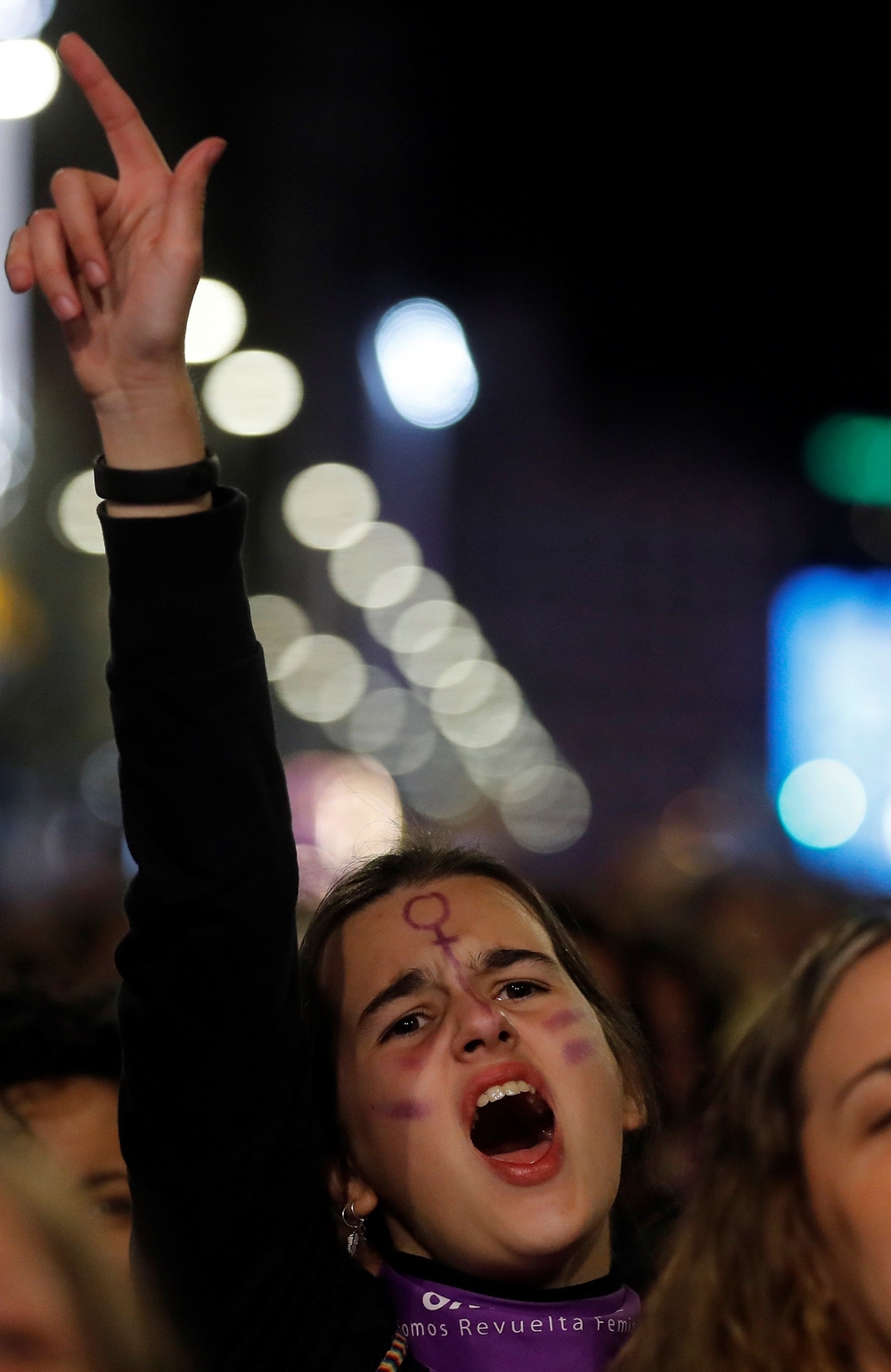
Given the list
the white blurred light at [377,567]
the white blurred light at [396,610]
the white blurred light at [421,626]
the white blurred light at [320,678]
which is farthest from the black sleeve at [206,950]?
the white blurred light at [421,626]

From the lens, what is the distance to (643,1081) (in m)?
2.66

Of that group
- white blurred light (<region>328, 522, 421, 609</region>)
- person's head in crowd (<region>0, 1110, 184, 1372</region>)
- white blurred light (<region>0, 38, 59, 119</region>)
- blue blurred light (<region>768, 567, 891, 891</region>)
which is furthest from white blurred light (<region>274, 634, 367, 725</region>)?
person's head in crowd (<region>0, 1110, 184, 1372</region>)

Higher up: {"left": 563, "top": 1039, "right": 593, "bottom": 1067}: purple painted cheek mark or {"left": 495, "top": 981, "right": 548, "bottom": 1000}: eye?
{"left": 495, "top": 981, "right": 548, "bottom": 1000}: eye

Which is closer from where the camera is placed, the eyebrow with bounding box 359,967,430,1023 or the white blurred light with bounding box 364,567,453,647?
the eyebrow with bounding box 359,967,430,1023

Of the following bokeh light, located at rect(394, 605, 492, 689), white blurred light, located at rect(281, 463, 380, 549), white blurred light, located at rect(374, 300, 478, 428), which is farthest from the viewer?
bokeh light, located at rect(394, 605, 492, 689)

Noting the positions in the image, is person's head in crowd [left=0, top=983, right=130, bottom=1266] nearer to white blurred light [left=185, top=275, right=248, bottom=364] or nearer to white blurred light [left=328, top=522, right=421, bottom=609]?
white blurred light [left=185, top=275, right=248, bottom=364]

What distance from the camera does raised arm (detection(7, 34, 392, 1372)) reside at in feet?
6.35

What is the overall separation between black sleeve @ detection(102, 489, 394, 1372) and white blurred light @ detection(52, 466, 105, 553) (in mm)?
11401

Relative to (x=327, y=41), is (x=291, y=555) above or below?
below

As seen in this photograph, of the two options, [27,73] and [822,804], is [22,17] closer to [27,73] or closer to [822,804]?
[27,73]

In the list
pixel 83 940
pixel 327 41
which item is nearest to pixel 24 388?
pixel 327 41

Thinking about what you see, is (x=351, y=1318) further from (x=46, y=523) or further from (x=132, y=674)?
(x=46, y=523)

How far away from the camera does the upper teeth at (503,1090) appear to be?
2.28 meters

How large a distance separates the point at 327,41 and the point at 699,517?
910 inches
